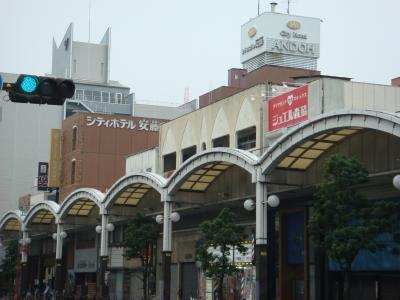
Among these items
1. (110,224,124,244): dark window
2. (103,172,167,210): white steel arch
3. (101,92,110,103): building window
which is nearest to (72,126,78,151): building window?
(110,224,124,244): dark window

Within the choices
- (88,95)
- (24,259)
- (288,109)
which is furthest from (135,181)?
(88,95)

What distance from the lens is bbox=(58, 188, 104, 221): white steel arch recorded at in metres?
53.0

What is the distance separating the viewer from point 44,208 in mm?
63406

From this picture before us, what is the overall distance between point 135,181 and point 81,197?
368 inches

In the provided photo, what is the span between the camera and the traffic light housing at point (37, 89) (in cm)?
1539

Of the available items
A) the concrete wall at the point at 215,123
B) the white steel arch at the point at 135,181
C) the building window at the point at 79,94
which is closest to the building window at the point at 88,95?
the building window at the point at 79,94

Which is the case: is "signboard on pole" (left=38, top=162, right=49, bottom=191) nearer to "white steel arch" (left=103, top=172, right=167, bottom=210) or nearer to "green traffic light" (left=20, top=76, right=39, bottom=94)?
"white steel arch" (left=103, top=172, right=167, bottom=210)

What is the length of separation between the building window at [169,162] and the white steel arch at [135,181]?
17.8 feet

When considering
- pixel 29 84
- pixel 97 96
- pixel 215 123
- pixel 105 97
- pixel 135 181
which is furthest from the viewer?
pixel 105 97

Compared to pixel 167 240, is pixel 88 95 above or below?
above

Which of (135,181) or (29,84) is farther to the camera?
(135,181)

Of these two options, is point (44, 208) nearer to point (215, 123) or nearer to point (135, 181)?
point (135, 181)

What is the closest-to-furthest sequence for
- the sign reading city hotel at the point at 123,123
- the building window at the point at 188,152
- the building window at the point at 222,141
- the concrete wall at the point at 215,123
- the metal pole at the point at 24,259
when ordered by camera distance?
the concrete wall at the point at 215,123
the building window at the point at 222,141
the building window at the point at 188,152
the metal pole at the point at 24,259
the sign reading city hotel at the point at 123,123

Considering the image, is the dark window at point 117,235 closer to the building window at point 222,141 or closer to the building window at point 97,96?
the building window at point 222,141
